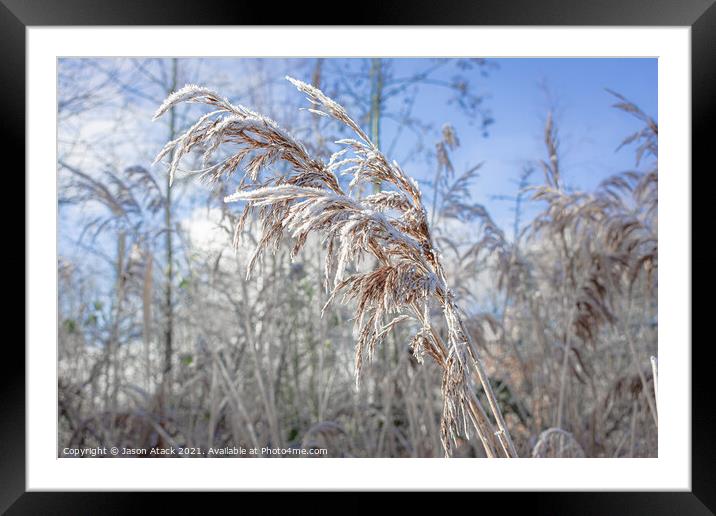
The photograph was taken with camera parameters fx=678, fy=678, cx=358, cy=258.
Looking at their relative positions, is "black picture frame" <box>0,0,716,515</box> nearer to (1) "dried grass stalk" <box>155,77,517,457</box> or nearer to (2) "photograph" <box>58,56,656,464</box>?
(1) "dried grass stalk" <box>155,77,517,457</box>

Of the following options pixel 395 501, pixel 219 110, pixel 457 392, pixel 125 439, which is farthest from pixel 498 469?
pixel 125 439

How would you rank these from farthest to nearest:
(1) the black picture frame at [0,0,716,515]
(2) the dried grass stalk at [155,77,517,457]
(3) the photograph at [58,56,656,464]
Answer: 1. (3) the photograph at [58,56,656,464]
2. (1) the black picture frame at [0,0,716,515]
3. (2) the dried grass stalk at [155,77,517,457]

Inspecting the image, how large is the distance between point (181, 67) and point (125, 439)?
2076 mm

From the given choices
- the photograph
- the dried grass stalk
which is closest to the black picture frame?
the dried grass stalk

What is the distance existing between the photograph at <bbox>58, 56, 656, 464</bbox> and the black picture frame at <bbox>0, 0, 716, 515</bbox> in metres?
1.08

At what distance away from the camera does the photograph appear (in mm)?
3119
